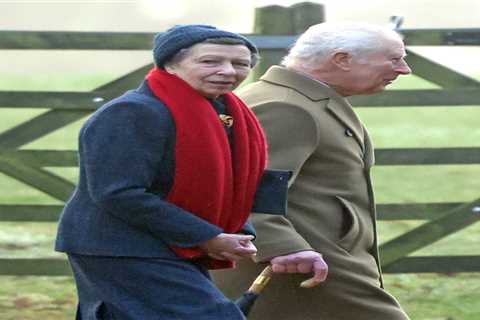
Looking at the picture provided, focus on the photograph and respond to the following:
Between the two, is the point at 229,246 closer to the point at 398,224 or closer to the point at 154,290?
the point at 154,290

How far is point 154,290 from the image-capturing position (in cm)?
378

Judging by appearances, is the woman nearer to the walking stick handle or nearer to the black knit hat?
the black knit hat

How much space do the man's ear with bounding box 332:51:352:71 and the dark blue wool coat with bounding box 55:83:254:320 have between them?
3.00 feet

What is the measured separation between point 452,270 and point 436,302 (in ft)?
0.56

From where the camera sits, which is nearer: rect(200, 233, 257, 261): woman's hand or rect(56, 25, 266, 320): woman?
rect(56, 25, 266, 320): woman

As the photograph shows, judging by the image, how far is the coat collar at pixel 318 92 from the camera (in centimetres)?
453

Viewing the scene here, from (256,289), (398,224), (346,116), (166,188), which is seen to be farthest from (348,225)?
(398,224)

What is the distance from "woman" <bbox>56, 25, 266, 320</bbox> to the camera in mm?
3672

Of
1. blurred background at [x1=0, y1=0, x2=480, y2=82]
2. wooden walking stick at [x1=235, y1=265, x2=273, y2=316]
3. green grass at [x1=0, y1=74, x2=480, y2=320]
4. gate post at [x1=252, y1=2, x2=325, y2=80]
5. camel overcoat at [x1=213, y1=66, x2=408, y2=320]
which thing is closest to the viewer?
wooden walking stick at [x1=235, y1=265, x2=273, y2=316]

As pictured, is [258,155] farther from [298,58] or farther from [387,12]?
[387,12]

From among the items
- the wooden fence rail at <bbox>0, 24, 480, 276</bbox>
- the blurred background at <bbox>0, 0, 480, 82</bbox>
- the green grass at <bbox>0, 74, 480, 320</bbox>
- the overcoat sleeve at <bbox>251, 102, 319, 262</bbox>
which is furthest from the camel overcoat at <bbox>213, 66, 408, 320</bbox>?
the blurred background at <bbox>0, 0, 480, 82</bbox>

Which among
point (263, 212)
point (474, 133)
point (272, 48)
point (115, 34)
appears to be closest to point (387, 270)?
point (272, 48)

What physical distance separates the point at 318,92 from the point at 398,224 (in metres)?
4.18

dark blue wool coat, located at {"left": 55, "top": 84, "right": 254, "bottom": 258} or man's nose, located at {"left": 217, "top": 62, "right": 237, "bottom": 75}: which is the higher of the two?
man's nose, located at {"left": 217, "top": 62, "right": 237, "bottom": 75}
